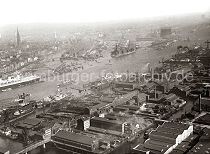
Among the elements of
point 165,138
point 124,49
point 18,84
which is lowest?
point 18,84

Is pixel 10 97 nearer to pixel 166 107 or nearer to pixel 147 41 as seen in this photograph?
pixel 166 107

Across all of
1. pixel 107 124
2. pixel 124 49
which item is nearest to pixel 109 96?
pixel 107 124

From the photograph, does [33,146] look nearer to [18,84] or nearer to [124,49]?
[18,84]

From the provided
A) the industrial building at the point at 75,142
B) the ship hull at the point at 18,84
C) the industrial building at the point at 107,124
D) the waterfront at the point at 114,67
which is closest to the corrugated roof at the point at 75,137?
the industrial building at the point at 75,142

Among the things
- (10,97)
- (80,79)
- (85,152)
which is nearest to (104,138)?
(85,152)

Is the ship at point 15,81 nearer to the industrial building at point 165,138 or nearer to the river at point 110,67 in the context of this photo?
the river at point 110,67
